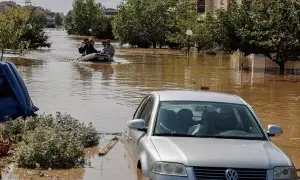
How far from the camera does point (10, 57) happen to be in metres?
37.7

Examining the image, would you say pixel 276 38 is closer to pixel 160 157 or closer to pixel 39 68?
pixel 39 68

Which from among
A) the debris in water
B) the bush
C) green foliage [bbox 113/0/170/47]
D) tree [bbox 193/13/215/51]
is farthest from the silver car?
green foliage [bbox 113/0/170/47]

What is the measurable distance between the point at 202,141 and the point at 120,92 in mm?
13719

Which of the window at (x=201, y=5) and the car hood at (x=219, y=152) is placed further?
the window at (x=201, y=5)

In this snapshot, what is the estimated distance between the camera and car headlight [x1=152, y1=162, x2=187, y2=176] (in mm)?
6535

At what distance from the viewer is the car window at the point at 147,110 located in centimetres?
836

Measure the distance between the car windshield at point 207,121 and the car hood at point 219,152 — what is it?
0.22 metres

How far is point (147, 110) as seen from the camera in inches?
341

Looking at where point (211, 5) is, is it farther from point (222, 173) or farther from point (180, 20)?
point (222, 173)

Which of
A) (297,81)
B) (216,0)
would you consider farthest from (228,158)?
(216,0)

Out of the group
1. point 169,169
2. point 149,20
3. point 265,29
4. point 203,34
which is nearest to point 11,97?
point 169,169

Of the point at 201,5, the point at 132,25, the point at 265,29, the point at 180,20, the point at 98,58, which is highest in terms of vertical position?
the point at 201,5

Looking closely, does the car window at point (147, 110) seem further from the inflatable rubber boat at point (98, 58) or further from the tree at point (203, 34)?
the tree at point (203, 34)

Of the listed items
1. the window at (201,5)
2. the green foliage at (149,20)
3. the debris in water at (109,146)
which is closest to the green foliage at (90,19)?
the window at (201,5)
